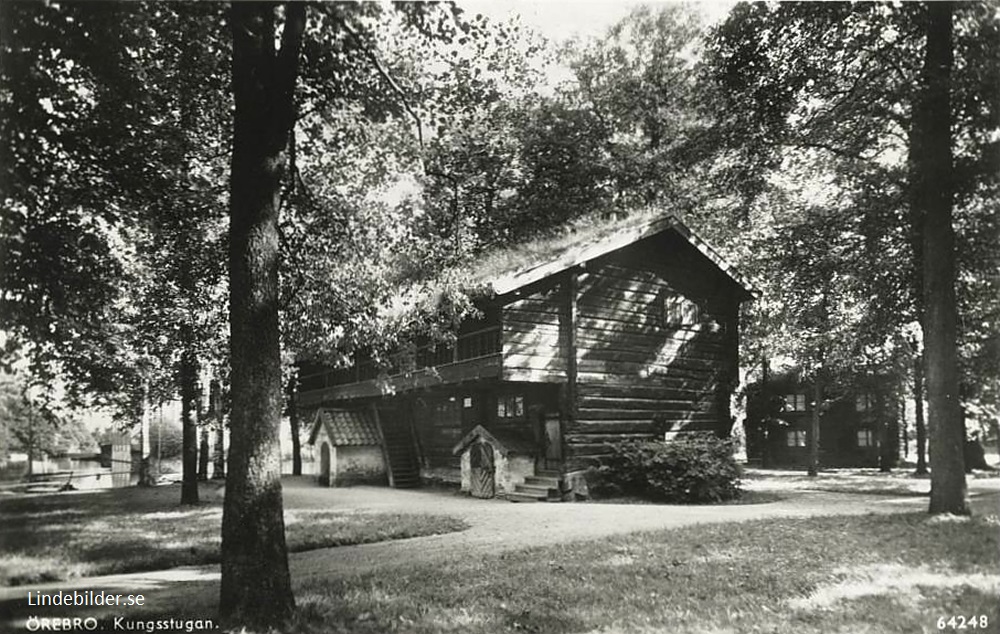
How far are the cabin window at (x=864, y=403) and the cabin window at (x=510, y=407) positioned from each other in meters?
20.7

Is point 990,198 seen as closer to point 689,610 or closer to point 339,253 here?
point 689,610

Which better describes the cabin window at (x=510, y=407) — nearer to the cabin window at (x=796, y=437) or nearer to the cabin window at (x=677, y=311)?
the cabin window at (x=677, y=311)

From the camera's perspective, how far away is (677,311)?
75.8 feet

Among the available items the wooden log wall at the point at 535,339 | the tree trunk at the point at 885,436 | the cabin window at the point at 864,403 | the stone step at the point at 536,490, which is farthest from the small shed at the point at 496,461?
the cabin window at the point at 864,403

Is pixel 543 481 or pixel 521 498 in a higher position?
pixel 543 481

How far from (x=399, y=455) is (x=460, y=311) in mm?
16414

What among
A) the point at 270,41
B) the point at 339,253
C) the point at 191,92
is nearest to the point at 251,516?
the point at 270,41

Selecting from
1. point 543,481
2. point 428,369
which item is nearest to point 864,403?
point 543,481

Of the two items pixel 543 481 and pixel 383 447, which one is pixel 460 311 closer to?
pixel 543 481

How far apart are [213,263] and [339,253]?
2.11 metres

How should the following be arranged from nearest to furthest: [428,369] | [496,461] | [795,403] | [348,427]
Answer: [428,369], [496,461], [348,427], [795,403]

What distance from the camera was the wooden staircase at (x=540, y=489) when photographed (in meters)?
19.7

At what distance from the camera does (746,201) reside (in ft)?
57.8

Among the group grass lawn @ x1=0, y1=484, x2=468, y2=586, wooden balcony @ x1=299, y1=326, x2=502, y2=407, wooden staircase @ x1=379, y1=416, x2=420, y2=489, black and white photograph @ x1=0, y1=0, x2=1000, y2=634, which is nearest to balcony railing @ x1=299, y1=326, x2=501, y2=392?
wooden balcony @ x1=299, y1=326, x2=502, y2=407
